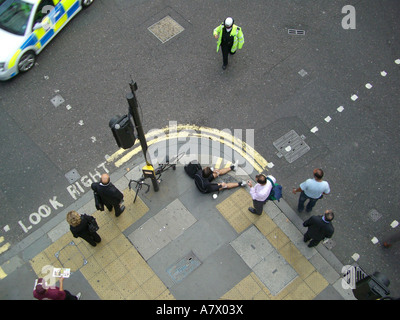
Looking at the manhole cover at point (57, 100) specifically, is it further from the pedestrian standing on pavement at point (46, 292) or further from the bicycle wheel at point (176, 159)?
the pedestrian standing on pavement at point (46, 292)

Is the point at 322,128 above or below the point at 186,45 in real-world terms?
below

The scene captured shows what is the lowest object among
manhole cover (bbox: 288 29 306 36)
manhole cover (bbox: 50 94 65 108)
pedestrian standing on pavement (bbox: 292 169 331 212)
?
pedestrian standing on pavement (bbox: 292 169 331 212)

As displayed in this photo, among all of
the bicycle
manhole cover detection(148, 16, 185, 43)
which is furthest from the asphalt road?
the bicycle

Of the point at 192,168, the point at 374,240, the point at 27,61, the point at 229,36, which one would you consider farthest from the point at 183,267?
the point at 27,61

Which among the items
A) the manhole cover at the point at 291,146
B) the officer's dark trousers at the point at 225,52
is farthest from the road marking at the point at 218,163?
the officer's dark trousers at the point at 225,52

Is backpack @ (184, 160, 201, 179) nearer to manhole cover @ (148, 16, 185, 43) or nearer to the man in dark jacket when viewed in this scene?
the man in dark jacket

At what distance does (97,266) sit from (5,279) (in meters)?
1.88

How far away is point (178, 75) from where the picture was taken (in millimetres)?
10156

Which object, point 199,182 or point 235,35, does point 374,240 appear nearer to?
point 199,182

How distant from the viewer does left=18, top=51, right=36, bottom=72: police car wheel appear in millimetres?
10008

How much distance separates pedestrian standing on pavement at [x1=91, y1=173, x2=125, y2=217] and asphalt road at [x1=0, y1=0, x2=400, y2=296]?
1341 mm

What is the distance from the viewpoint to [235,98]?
388 inches
